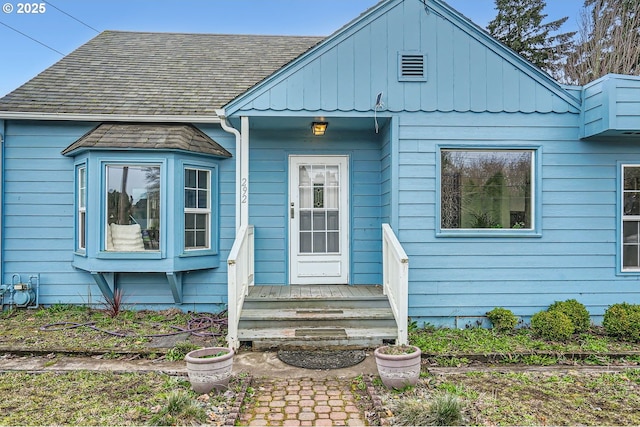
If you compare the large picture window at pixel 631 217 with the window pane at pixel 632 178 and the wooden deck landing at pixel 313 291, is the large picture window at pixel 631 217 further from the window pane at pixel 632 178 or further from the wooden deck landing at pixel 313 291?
the wooden deck landing at pixel 313 291

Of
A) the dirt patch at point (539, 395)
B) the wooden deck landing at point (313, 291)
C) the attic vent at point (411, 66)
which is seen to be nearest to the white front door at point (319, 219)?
the wooden deck landing at point (313, 291)

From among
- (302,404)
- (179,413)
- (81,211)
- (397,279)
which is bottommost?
(302,404)

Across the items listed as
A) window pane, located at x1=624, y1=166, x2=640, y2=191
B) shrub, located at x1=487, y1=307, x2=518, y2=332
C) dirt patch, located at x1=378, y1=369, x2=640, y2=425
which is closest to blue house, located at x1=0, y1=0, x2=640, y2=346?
window pane, located at x1=624, y1=166, x2=640, y2=191

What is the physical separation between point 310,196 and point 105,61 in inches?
193

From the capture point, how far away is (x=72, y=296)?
6059mm

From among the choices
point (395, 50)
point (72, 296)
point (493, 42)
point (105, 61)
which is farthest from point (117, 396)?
point (105, 61)

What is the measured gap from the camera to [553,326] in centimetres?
470

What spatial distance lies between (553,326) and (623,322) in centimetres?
89

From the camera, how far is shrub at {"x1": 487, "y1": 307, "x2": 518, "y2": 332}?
16.5ft

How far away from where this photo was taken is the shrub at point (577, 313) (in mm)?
4914

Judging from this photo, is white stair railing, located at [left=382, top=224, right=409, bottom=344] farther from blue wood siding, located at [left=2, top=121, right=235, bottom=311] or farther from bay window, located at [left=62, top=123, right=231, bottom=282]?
bay window, located at [left=62, top=123, right=231, bottom=282]

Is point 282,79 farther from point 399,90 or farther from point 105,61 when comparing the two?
point 105,61

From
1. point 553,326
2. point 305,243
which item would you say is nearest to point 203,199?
point 305,243

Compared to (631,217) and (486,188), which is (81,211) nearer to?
(486,188)
